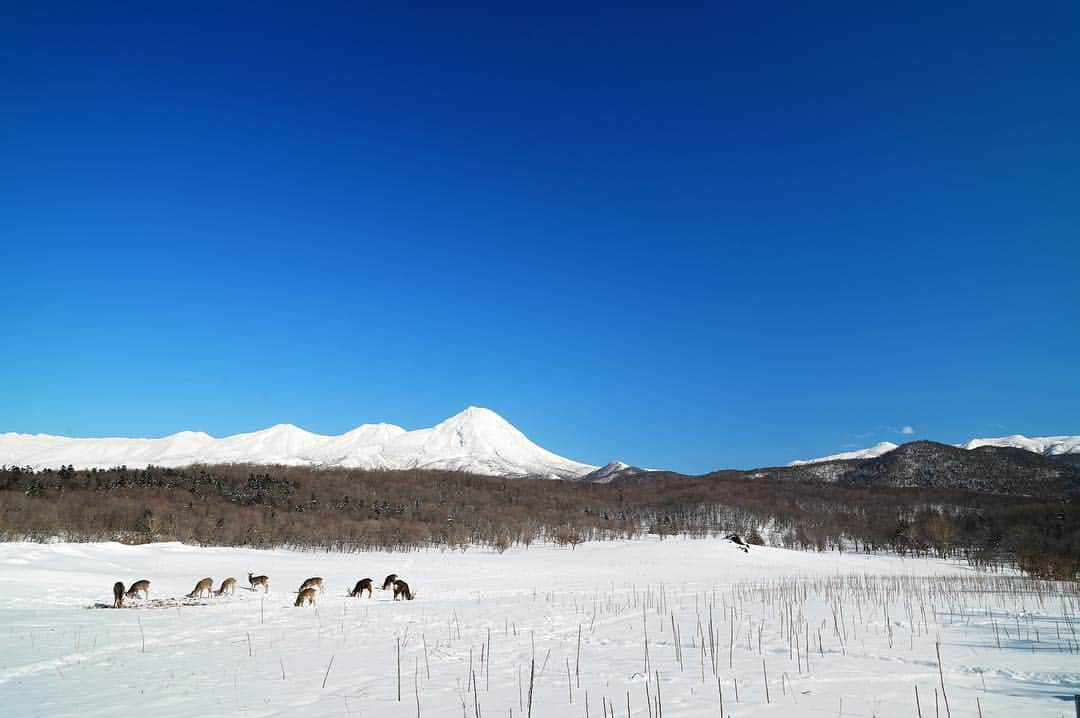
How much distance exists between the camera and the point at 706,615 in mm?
16641

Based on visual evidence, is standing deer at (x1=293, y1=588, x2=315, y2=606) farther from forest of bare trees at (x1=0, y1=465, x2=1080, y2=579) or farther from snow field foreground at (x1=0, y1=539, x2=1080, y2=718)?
forest of bare trees at (x1=0, y1=465, x2=1080, y2=579)

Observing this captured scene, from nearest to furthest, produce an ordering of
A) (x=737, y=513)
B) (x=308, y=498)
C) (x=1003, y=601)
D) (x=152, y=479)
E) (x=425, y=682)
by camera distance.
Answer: (x=425, y=682), (x=1003, y=601), (x=152, y=479), (x=308, y=498), (x=737, y=513)

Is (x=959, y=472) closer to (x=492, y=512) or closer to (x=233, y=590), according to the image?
(x=492, y=512)

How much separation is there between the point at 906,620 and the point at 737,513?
123275 mm

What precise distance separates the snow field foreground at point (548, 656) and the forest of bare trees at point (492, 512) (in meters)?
22.6

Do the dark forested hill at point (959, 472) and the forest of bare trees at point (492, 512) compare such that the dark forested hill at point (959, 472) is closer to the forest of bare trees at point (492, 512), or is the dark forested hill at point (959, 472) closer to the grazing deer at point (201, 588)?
the forest of bare trees at point (492, 512)

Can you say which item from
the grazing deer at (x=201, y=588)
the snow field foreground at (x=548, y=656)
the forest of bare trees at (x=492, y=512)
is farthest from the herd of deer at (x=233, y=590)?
the forest of bare trees at (x=492, y=512)

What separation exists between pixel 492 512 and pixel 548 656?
11467 cm

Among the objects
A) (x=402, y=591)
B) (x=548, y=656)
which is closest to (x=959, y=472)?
(x=402, y=591)

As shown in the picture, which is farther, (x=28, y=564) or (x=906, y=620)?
(x=28, y=564)

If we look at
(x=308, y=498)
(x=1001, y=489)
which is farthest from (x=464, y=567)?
(x=1001, y=489)

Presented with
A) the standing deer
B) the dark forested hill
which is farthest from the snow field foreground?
the dark forested hill

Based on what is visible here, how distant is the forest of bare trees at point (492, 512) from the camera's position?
70.2 m

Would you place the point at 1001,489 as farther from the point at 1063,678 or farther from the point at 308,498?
the point at 1063,678
